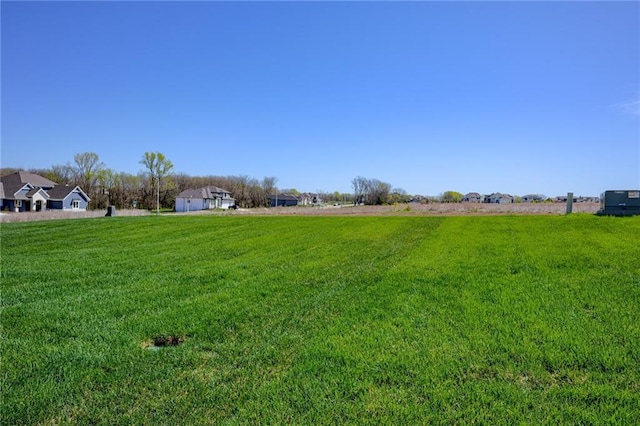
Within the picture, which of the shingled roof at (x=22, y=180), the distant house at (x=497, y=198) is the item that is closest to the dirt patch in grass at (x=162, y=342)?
the shingled roof at (x=22, y=180)

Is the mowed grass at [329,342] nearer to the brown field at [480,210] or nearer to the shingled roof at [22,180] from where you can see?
the brown field at [480,210]

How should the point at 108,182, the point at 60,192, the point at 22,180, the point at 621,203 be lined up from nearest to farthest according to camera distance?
the point at 621,203 → the point at 22,180 → the point at 60,192 → the point at 108,182

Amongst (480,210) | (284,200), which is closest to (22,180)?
(480,210)

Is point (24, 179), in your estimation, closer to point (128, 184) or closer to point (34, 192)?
point (34, 192)

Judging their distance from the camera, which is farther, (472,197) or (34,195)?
(472,197)

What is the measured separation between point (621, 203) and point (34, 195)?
48.8 metres

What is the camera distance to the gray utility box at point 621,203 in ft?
54.3

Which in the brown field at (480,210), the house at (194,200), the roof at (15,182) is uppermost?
the roof at (15,182)

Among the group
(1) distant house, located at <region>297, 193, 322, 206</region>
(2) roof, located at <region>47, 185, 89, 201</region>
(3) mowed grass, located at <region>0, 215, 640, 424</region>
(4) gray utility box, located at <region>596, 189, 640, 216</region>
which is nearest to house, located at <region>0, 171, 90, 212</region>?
(2) roof, located at <region>47, 185, 89, 201</region>

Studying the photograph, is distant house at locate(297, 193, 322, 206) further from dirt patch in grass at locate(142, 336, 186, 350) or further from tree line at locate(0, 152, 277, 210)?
dirt patch in grass at locate(142, 336, 186, 350)

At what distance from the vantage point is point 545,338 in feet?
11.8

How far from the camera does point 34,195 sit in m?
36.6

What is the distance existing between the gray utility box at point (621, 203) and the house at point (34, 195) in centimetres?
4818

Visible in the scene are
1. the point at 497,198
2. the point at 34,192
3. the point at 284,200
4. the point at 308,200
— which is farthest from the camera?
the point at 308,200
